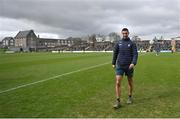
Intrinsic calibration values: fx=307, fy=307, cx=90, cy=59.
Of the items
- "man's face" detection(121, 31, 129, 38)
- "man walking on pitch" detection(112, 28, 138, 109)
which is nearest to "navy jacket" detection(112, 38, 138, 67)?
"man walking on pitch" detection(112, 28, 138, 109)

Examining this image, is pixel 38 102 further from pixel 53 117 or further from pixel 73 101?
pixel 53 117

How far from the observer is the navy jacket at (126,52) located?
351 inches

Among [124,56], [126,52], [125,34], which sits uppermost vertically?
[125,34]

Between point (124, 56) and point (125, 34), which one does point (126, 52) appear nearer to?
point (124, 56)

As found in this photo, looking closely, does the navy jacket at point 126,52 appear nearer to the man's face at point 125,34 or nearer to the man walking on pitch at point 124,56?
the man walking on pitch at point 124,56

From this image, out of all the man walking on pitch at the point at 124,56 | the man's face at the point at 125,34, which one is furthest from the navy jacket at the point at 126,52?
the man's face at the point at 125,34

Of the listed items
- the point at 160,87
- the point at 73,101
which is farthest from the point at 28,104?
the point at 160,87

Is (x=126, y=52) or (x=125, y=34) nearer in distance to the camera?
(x=125, y=34)

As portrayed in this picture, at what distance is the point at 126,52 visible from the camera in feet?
29.3

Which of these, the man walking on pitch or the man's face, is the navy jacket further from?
the man's face

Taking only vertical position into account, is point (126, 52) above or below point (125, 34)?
below

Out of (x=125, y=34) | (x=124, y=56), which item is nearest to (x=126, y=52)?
(x=124, y=56)

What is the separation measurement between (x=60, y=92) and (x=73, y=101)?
76.8 inches

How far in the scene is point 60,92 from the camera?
11.4 m
